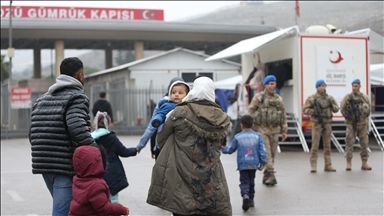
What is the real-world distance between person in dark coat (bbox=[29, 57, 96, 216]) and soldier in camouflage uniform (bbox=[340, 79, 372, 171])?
8803mm

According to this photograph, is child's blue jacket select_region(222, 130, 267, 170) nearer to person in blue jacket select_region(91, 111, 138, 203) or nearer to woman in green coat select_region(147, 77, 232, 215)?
person in blue jacket select_region(91, 111, 138, 203)

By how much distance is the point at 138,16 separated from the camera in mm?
55938

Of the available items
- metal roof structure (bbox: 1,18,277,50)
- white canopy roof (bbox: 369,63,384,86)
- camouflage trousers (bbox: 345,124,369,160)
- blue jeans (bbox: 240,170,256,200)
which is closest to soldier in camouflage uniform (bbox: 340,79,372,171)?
camouflage trousers (bbox: 345,124,369,160)

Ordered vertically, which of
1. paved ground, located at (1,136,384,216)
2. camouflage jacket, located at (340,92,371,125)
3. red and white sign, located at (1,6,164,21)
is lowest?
paved ground, located at (1,136,384,216)

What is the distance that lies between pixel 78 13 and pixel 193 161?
1962 inches

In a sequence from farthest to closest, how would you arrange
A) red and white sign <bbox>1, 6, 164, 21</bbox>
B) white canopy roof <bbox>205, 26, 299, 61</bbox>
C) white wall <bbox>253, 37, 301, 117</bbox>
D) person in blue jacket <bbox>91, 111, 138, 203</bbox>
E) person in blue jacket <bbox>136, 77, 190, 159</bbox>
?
red and white sign <bbox>1, 6, 164, 21</bbox>, white wall <bbox>253, 37, 301, 117</bbox>, white canopy roof <bbox>205, 26, 299, 61</bbox>, person in blue jacket <bbox>91, 111, 138, 203</bbox>, person in blue jacket <bbox>136, 77, 190, 159</bbox>

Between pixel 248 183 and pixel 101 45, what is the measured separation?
4508cm

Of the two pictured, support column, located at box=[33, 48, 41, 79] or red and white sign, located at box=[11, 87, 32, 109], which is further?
support column, located at box=[33, 48, 41, 79]

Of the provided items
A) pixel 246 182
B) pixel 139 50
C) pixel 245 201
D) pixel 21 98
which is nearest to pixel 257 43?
pixel 246 182

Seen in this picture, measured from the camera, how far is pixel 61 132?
542 centimetres

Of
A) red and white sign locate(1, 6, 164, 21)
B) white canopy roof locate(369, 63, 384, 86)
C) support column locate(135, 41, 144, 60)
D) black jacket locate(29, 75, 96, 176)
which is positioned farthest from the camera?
red and white sign locate(1, 6, 164, 21)

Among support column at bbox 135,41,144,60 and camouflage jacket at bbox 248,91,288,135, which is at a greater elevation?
support column at bbox 135,41,144,60

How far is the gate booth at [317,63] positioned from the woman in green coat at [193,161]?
1260 cm

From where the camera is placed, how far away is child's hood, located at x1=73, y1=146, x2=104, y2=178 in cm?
514
